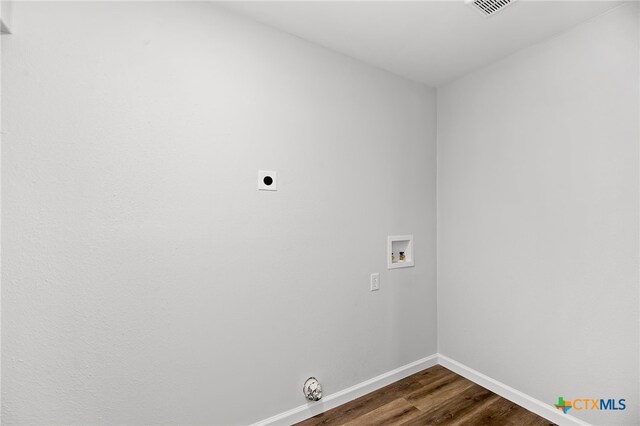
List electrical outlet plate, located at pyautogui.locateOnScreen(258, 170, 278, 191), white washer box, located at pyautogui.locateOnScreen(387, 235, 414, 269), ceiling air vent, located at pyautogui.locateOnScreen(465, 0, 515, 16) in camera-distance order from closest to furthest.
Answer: ceiling air vent, located at pyautogui.locateOnScreen(465, 0, 515, 16) < electrical outlet plate, located at pyautogui.locateOnScreen(258, 170, 278, 191) < white washer box, located at pyautogui.locateOnScreen(387, 235, 414, 269)

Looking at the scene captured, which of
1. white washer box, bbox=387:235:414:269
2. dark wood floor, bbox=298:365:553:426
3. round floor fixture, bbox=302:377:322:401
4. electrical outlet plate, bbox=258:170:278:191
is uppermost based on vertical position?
electrical outlet plate, bbox=258:170:278:191

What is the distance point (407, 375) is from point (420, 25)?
261cm

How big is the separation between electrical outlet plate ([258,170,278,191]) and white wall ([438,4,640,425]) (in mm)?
1609

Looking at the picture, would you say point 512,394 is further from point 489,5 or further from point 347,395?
point 489,5

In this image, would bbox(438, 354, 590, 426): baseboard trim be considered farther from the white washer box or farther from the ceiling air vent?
the ceiling air vent

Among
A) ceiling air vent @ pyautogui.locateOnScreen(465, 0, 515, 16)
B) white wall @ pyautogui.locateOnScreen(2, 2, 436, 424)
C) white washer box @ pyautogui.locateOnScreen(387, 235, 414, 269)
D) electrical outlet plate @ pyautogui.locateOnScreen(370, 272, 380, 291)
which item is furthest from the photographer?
white washer box @ pyautogui.locateOnScreen(387, 235, 414, 269)

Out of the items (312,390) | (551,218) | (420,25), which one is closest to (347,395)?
(312,390)

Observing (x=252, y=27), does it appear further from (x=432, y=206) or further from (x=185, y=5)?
(x=432, y=206)

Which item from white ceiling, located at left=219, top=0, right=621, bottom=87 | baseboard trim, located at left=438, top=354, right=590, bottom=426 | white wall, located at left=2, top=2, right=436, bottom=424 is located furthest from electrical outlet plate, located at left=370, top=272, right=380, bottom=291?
white ceiling, located at left=219, top=0, right=621, bottom=87

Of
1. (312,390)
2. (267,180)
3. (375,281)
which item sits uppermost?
(267,180)

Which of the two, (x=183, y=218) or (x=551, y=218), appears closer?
(x=183, y=218)

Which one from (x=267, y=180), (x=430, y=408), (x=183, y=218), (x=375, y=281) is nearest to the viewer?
(x=183, y=218)

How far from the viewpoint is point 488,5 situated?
157 centimetres

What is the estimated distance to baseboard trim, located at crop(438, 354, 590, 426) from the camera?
5.82 feet
